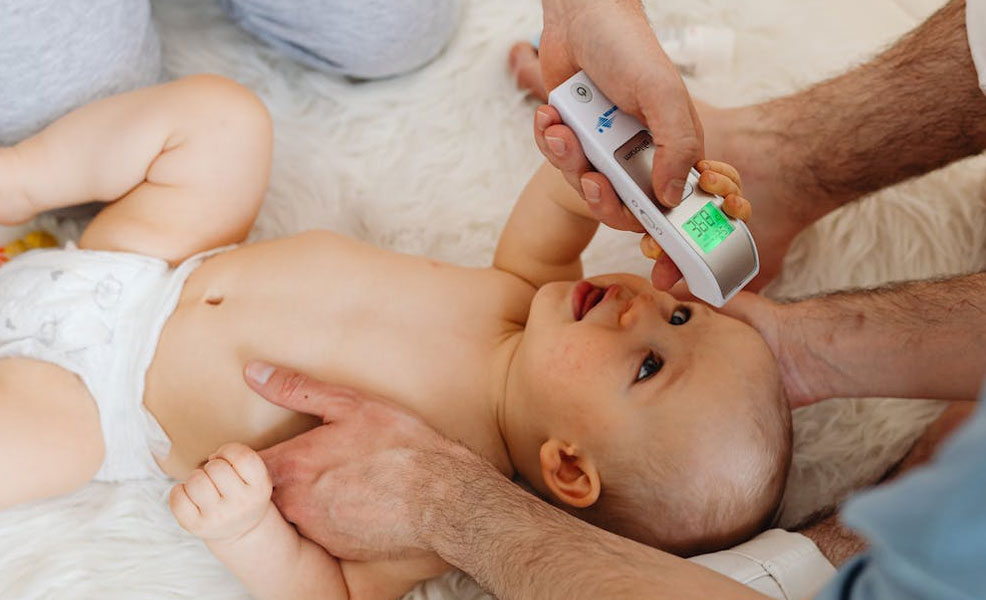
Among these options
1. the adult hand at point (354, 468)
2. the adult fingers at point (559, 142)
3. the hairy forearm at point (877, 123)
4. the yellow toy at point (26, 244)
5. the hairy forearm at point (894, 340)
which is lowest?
the hairy forearm at point (894, 340)

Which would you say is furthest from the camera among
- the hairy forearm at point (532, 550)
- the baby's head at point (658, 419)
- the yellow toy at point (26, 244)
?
the yellow toy at point (26, 244)

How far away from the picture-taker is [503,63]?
1.56 metres

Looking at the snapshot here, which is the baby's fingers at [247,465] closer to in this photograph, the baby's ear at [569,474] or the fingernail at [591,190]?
the baby's ear at [569,474]

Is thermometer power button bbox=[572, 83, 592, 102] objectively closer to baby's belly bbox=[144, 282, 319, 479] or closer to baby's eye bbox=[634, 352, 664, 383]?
baby's eye bbox=[634, 352, 664, 383]

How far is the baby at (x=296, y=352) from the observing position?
3.40ft

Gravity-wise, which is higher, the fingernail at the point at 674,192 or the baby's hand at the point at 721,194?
the fingernail at the point at 674,192

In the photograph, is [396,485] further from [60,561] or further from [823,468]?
[823,468]

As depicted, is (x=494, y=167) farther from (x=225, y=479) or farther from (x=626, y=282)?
(x=225, y=479)

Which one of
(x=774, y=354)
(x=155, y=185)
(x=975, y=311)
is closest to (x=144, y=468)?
(x=155, y=185)

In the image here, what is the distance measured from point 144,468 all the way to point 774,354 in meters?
0.87

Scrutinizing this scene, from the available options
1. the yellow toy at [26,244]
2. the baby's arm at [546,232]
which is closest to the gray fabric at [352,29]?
the baby's arm at [546,232]

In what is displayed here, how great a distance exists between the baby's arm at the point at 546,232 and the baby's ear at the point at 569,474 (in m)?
0.30

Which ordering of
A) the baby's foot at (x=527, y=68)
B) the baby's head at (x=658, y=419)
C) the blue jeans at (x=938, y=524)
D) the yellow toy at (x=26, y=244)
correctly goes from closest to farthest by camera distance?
the blue jeans at (x=938, y=524) < the baby's head at (x=658, y=419) < the yellow toy at (x=26, y=244) < the baby's foot at (x=527, y=68)

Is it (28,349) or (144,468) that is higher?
(28,349)
